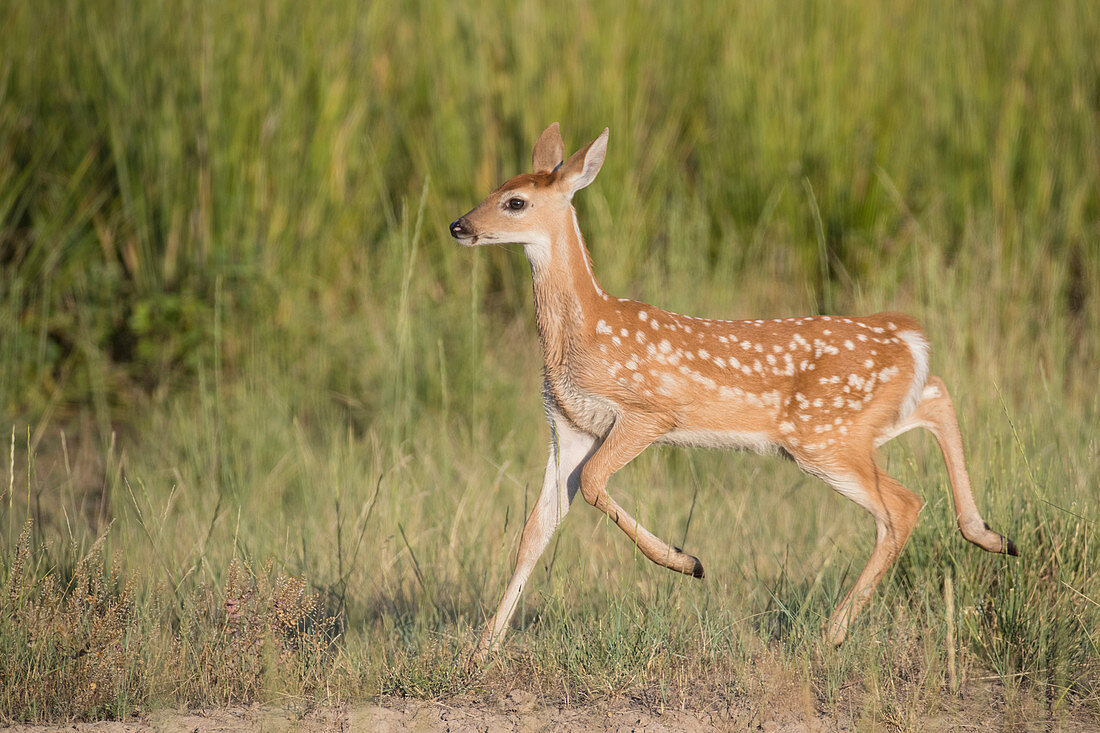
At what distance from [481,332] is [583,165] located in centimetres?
295

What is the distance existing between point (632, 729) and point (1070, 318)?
5209 millimetres

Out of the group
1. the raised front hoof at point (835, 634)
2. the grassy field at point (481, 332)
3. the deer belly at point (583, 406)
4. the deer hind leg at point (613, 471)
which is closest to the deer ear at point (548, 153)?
the grassy field at point (481, 332)

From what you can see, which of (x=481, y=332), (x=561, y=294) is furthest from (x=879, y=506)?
(x=481, y=332)

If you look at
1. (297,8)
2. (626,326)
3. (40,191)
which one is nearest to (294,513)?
(626,326)

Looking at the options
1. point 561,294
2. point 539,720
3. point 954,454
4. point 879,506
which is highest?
point 561,294

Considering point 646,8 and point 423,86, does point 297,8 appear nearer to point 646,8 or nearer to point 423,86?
point 423,86

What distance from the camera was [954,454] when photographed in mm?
3961

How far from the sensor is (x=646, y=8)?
8188 mm

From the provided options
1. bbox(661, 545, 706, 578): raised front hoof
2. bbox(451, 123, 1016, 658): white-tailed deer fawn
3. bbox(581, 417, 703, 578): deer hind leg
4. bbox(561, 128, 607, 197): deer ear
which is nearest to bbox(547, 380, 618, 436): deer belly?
bbox(451, 123, 1016, 658): white-tailed deer fawn

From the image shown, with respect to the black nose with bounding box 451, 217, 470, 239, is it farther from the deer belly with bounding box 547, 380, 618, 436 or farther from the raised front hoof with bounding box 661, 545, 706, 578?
the raised front hoof with bounding box 661, 545, 706, 578

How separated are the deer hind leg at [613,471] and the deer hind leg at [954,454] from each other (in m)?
0.87

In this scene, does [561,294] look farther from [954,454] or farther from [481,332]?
[481,332]

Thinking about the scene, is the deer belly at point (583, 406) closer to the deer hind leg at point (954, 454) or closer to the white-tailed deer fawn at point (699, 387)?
the white-tailed deer fawn at point (699, 387)

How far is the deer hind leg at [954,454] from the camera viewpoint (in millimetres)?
3820
